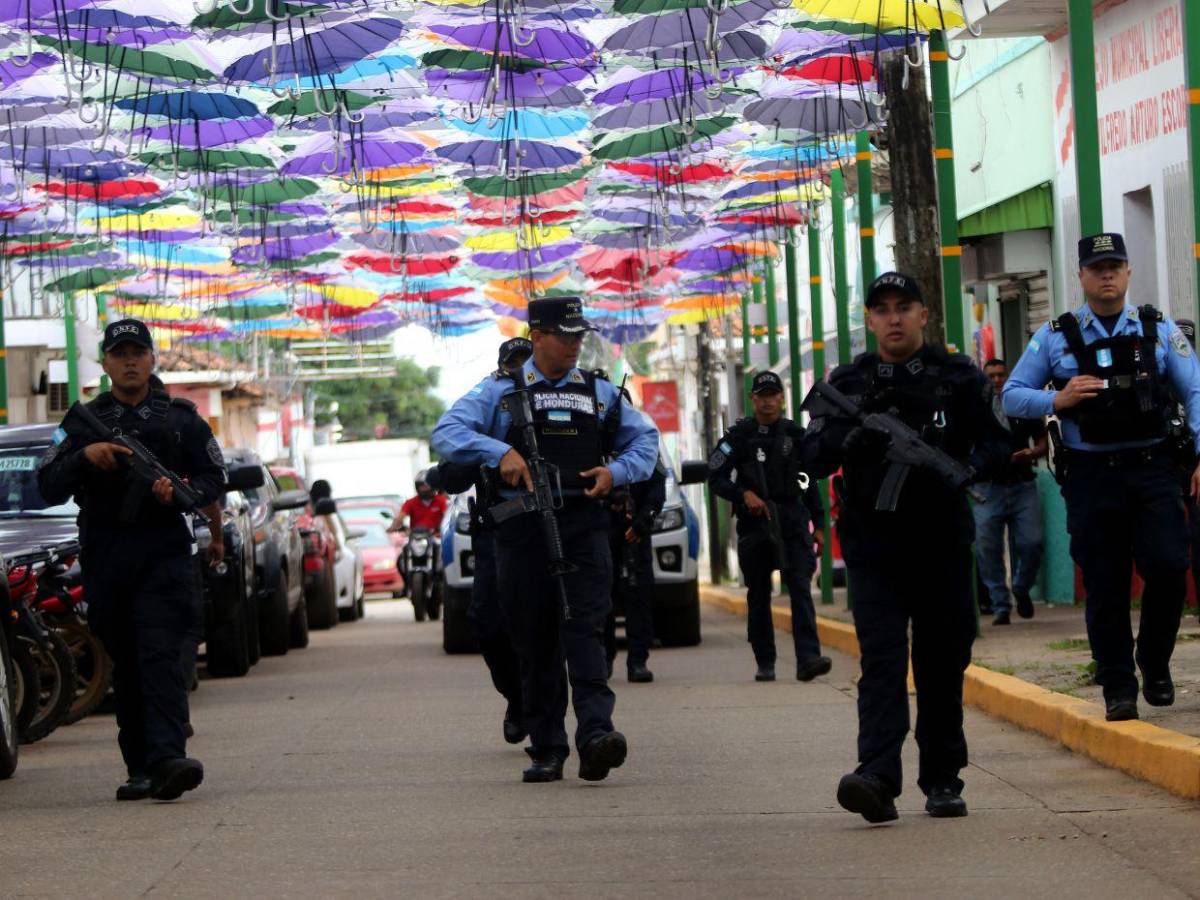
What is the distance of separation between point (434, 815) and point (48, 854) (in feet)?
4.84

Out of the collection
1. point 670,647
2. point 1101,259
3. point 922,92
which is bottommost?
point 670,647

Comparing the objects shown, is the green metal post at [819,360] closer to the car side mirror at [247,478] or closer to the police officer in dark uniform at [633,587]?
the police officer in dark uniform at [633,587]

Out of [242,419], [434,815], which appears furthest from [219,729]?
[242,419]

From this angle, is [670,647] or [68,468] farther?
[670,647]

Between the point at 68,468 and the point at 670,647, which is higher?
the point at 68,468

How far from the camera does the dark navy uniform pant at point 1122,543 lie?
9.18 meters

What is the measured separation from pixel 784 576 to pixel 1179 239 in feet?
18.7

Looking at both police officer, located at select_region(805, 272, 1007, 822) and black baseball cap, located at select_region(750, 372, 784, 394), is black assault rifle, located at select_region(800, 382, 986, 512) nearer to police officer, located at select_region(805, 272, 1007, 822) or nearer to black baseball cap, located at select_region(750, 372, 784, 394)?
police officer, located at select_region(805, 272, 1007, 822)

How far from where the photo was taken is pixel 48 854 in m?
7.64

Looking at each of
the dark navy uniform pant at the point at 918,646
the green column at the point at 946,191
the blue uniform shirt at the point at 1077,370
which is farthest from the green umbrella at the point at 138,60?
the dark navy uniform pant at the point at 918,646

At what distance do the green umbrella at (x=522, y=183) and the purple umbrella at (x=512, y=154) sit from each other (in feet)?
3.44

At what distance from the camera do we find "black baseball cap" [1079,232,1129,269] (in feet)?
30.1

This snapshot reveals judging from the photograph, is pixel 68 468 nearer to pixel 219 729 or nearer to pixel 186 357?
pixel 219 729

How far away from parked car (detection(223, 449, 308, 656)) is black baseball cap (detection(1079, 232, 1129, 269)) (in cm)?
1017
